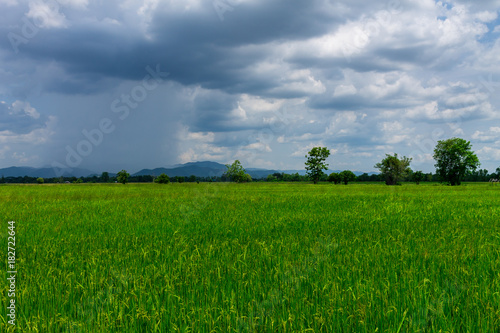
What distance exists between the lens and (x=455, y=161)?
9012cm

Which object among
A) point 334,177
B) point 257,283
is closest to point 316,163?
point 334,177

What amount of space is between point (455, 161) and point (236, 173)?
98.3 meters

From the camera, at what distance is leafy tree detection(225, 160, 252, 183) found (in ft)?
508

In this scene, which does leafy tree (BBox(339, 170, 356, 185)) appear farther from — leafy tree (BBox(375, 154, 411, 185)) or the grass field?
the grass field

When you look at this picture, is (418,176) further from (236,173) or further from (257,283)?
(257,283)

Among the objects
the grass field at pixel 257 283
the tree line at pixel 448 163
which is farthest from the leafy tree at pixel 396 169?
the grass field at pixel 257 283

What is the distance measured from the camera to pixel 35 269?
18.9ft

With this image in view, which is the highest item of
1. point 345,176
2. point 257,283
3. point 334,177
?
point 345,176

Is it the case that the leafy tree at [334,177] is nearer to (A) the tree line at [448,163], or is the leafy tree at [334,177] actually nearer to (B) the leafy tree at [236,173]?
(A) the tree line at [448,163]

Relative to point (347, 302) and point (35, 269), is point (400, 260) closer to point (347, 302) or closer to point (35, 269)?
point (347, 302)

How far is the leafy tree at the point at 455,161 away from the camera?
88.3 m

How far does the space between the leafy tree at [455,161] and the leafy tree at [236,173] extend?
88.2 m

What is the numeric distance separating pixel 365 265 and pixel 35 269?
642 cm

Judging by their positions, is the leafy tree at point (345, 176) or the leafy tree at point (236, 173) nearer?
the leafy tree at point (345, 176)
